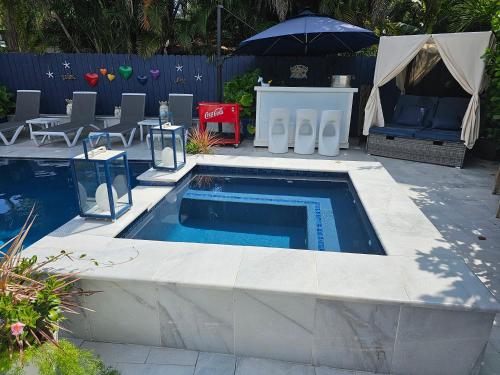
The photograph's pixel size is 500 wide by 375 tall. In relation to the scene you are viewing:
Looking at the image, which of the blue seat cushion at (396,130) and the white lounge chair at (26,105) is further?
the white lounge chair at (26,105)

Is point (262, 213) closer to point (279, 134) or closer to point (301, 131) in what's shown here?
point (279, 134)

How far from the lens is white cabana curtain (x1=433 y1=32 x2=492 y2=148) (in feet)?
20.4

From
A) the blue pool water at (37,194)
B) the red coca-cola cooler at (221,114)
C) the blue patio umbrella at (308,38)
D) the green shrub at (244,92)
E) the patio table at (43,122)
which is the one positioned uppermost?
the blue patio umbrella at (308,38)

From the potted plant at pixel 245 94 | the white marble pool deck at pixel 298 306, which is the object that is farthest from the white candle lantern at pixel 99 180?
the potted plant at pixel 245 94

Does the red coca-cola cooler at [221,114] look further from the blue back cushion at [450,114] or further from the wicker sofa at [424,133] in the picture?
the blue back cushion at [450,114]

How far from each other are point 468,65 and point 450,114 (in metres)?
1.09

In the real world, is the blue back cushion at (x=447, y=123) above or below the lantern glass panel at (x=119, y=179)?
above

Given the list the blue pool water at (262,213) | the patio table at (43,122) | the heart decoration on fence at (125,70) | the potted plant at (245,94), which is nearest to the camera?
the blue pool water at (262,213)

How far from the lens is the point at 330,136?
7.32 metres

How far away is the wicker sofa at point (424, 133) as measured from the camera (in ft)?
22.0

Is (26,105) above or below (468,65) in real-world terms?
below

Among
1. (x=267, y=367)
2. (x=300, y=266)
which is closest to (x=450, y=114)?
(x=300, y=266)

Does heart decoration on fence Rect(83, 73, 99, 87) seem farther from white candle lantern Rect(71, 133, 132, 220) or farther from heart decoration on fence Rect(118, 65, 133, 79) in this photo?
white candle lantern Rect(71, 133, 132, 220)

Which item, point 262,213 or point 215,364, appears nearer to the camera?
point 215,364
